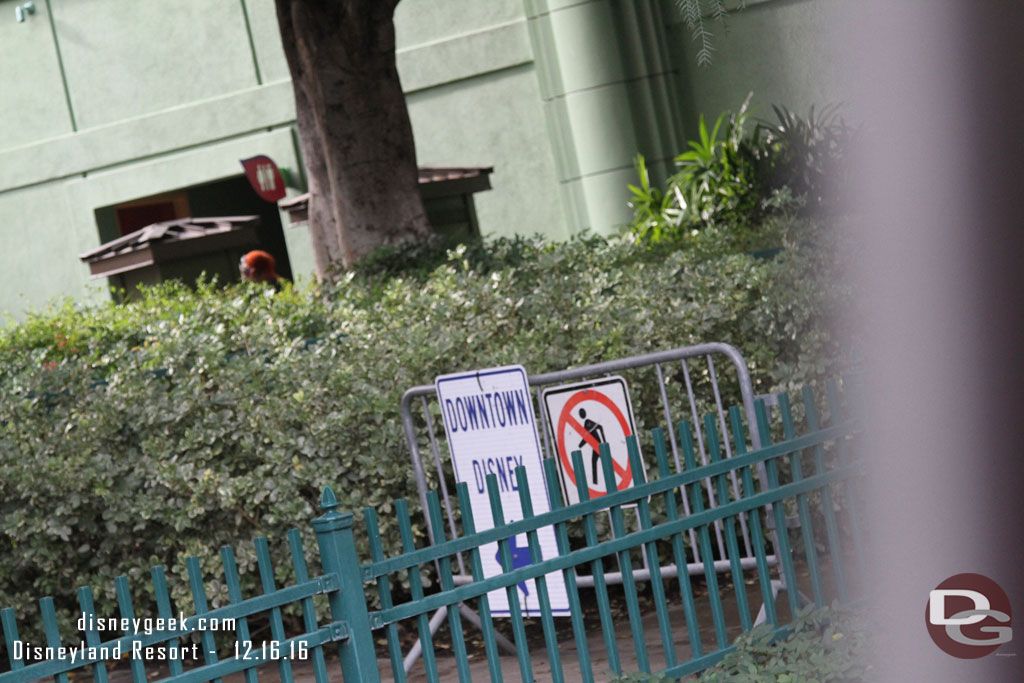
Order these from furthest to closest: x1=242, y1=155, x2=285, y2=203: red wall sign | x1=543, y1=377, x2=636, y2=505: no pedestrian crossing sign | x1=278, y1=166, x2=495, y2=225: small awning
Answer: x1=242, y1=155, x2=285, y2=203: red wall sign < x1=278, y1=166, x2=495, y2=225: small awning < x1=543, y1=377, x2=636, y2=505: no pedestrian crossing sign

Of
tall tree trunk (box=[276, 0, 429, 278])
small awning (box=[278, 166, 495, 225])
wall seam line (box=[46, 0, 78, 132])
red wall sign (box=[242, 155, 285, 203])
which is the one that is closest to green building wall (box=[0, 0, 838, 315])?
wall seam line (box=[46, 0, 78, 132])

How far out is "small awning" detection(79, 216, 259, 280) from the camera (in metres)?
15.0

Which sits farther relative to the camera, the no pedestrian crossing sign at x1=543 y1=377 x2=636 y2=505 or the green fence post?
the no pedestrian crossing sign at x1=543 y1=377 x2=636 y2=505

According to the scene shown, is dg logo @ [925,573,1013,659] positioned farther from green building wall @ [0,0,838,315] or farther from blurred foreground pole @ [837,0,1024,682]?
green building wall @ [0,0,838,315]

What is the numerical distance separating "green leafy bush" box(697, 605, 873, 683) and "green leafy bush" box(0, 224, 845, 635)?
201 cm

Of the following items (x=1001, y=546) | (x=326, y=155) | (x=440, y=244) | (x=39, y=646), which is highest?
(x=326, y=155)

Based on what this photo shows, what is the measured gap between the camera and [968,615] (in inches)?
80.9

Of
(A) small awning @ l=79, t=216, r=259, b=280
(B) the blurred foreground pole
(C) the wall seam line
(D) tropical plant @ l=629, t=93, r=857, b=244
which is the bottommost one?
(B) the blurred foreground pole

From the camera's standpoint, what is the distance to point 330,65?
1009cm

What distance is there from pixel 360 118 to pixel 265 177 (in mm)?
9724

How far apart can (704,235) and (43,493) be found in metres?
5.49

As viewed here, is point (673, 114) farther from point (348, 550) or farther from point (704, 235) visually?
point (348, 550)

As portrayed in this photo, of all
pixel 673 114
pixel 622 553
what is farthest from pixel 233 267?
pixel 622 553

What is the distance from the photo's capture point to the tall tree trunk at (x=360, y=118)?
10.1 meters
